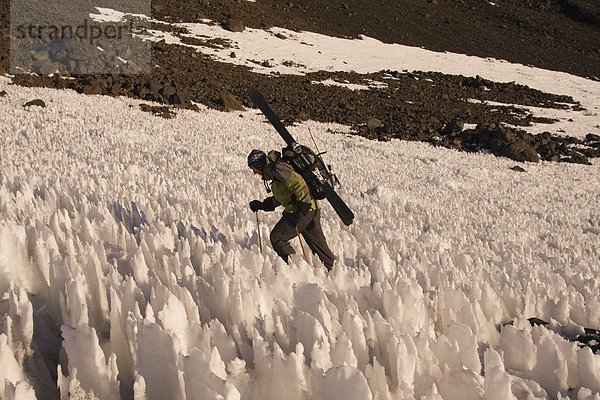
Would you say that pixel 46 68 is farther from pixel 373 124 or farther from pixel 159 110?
pixel 373 124

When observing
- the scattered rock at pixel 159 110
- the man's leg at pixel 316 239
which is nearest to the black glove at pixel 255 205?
the man's leg at pixel 316 239

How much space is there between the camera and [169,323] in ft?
6.59

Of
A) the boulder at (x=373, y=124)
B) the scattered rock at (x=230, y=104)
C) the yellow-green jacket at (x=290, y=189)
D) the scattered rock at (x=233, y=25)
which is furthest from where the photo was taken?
the scattered rock at (x=233, y=25)

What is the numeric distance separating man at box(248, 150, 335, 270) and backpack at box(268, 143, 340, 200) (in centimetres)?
6

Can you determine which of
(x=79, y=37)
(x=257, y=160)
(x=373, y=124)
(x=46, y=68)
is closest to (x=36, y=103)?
(x=46, y=68)

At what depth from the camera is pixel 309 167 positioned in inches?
206

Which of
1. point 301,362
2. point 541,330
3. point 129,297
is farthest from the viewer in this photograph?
point 541,330

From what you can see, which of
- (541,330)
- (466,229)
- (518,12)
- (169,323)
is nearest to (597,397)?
(541,330)

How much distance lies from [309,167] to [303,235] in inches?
33.2

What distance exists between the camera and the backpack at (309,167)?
17.2 feet

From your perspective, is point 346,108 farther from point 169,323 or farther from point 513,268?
point 169,323

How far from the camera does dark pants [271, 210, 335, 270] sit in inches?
210

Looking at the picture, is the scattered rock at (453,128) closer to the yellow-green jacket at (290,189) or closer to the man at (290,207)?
the man at (290,207)

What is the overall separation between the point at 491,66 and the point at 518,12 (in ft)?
88.8
